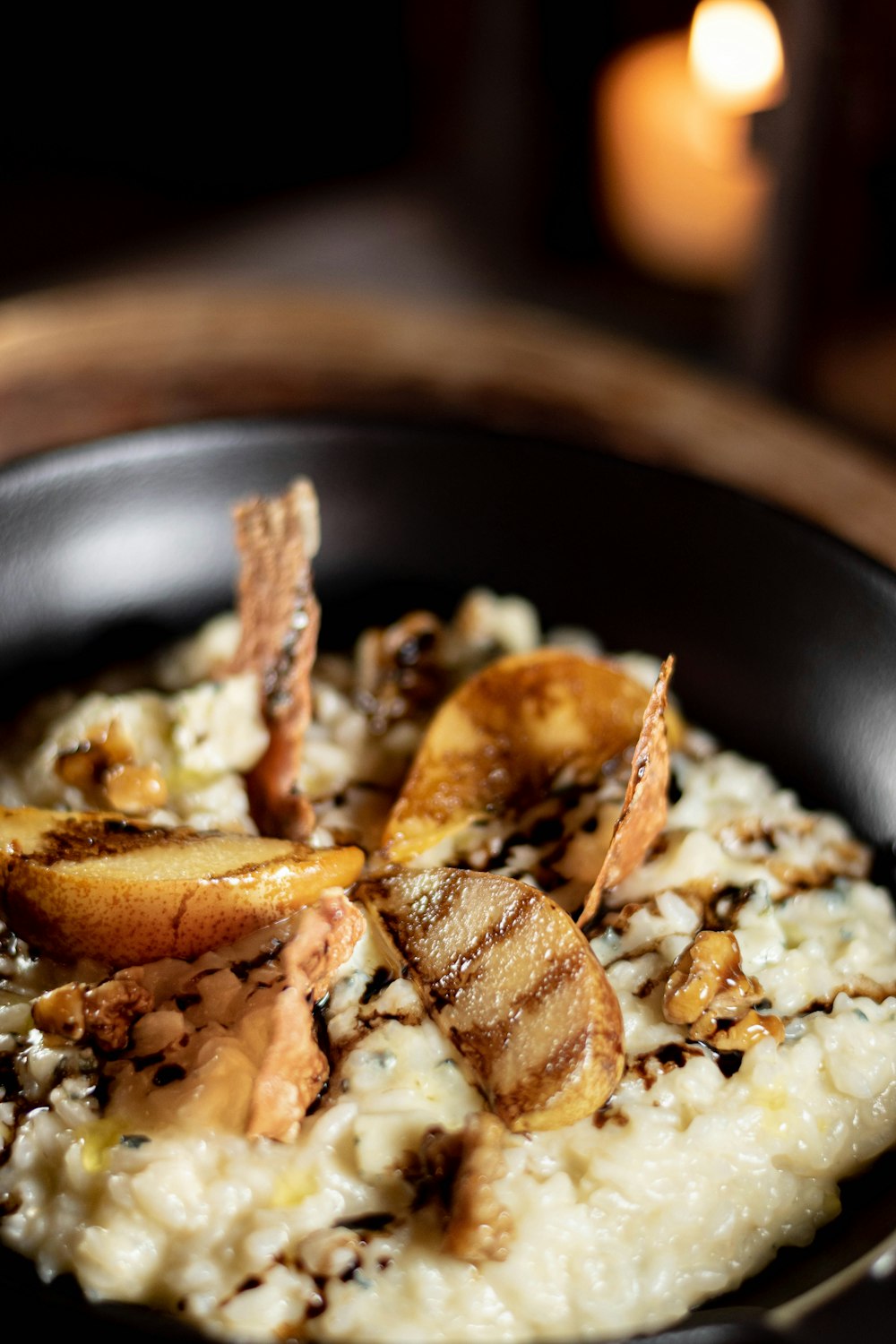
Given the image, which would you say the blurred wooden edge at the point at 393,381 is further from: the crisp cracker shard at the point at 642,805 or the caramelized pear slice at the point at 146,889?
the caramelized pear slice at the point at 146,889

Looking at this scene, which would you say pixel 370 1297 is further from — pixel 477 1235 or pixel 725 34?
pixel 725 34

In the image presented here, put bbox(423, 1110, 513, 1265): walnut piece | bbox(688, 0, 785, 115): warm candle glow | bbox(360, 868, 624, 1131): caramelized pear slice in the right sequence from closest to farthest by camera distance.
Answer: bbox(423, 1110, 513, 1265): walnut piece
bbox(360, 868, 624, 1131): caramelized pear slice
bbox(688, 0, 785, 115): warm candle glow

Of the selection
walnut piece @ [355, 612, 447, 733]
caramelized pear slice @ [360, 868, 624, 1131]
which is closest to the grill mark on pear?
caramelized pear slice @ [360, 868, 624, 1131]

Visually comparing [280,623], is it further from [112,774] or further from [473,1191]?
[473,1191]

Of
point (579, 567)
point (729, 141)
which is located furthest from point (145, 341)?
point (729, 141)

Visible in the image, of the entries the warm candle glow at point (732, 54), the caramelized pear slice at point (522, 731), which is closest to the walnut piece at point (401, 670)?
the caramelized pear slice at point (522, 731)

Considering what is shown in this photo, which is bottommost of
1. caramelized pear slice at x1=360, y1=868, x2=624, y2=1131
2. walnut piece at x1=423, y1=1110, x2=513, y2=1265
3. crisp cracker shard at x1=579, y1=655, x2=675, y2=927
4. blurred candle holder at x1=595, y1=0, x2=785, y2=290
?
walnut piece at x1=423, y1=1110, x2=513, y2=1265

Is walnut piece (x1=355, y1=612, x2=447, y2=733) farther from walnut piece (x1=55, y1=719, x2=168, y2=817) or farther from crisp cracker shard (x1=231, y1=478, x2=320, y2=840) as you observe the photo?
walnut piece (x1=55, y1=719, x2=168, y2=817)

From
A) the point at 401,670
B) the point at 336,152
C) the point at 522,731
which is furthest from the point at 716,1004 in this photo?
the point at 336,152
